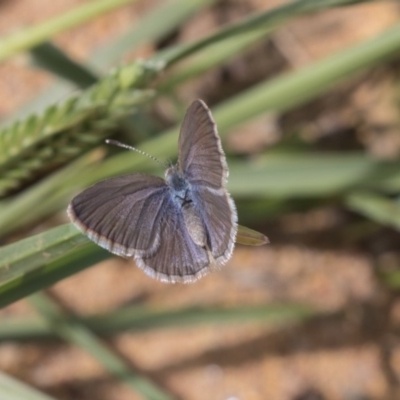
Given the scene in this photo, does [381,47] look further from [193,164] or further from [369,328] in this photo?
[369,328]

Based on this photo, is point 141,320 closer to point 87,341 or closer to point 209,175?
point 87,341

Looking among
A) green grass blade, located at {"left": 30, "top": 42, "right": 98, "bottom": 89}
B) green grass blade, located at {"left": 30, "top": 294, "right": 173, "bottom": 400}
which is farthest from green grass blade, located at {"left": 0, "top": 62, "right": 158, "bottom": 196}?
Result: green grass blade, located at {"left": 30, "top": 294, "right": 173, "bottom": 400}

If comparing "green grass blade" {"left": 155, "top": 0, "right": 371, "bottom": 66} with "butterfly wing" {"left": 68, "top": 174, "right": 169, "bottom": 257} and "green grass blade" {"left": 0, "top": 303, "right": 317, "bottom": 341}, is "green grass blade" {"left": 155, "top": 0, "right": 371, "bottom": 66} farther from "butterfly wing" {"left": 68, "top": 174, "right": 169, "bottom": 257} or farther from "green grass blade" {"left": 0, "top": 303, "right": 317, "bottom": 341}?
"green grass blade" {"left": 0, "top": 303, "right": 317, "bottom": 341}

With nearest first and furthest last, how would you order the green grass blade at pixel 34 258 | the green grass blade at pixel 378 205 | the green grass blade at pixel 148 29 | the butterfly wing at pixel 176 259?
the green grass blade at pixel 34 258
the butterfly wing at pixel 176 259
the green grass blade at pixel 378 205
the green grass blade at pixel 148 29

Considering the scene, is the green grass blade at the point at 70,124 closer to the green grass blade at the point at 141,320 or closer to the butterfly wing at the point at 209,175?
the butterfly wing at the point at 209,175

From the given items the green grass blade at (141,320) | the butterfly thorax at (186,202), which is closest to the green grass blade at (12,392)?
the butterfly thorax at (186,202)
